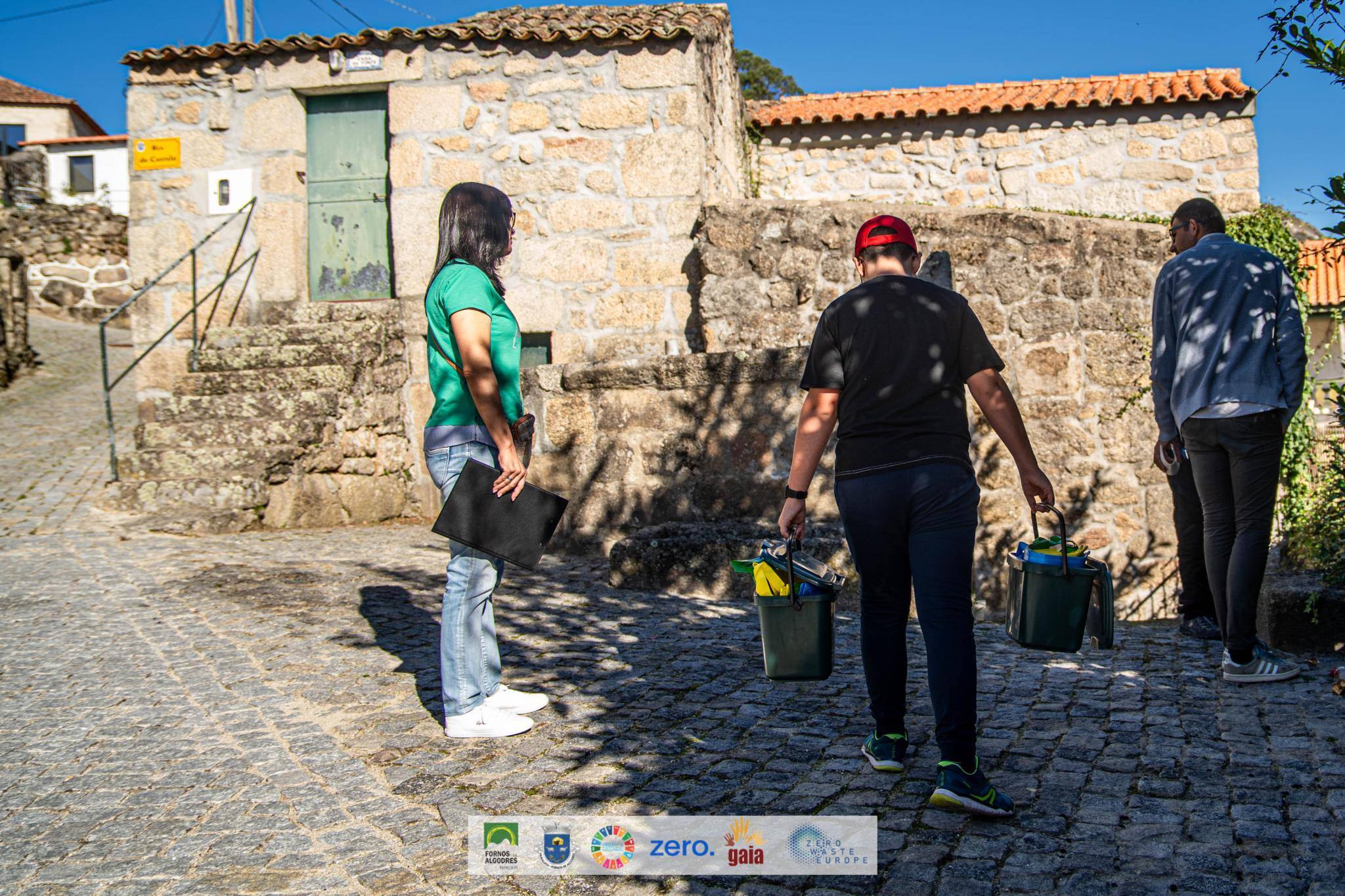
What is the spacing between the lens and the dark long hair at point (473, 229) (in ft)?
11.3

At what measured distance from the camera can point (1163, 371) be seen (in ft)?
14.0

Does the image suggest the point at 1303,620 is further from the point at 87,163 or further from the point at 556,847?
the point at 87,163

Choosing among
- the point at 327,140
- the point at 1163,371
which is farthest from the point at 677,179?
the point at 1163,371

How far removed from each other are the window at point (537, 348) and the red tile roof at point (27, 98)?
121 feet

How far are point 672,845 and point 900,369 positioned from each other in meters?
1.41

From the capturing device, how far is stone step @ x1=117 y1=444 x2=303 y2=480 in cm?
809

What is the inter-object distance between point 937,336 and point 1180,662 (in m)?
2.26

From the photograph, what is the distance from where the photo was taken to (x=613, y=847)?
2.61 m

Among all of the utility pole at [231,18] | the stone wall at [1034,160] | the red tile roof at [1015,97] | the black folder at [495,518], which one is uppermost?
the utility pole at [231,18]

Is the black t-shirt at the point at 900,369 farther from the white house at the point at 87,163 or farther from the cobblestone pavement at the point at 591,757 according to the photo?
the white house at the point at 87,163

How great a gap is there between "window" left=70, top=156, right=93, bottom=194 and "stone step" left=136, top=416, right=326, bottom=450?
1086 inches

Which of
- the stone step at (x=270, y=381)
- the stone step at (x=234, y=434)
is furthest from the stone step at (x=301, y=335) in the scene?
the stone step at (x=234, y=434)

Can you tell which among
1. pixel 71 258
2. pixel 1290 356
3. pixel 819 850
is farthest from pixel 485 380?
pixel 71 258

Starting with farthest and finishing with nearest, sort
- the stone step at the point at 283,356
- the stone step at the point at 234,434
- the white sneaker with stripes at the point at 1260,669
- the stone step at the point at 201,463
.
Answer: the stone step at the point at 283,356 < the stone step at the point at 234,434 < the stone step at the point at 201,463 < the white sneaker with stripes at the point at 1260,669
